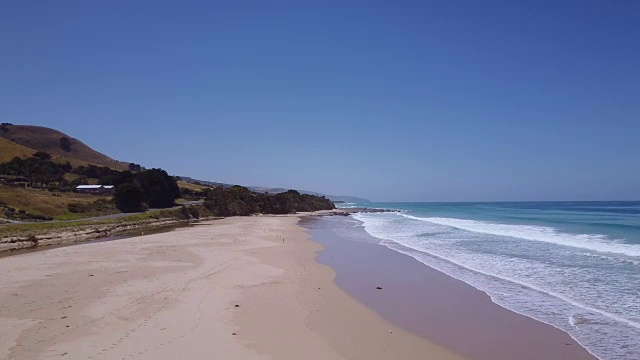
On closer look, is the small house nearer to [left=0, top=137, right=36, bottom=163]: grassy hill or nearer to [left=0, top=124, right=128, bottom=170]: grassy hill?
[left=0, top=137, right=36, bottom=163]: grassy hill

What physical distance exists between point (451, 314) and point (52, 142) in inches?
6280

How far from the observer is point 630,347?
823 cm

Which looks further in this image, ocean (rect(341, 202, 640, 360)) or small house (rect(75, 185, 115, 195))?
small house (rect(75, 185, 115, 195))

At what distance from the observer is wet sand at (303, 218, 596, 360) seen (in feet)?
27.3

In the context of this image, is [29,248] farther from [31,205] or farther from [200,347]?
[200,347]

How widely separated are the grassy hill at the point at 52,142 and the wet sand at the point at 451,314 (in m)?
130

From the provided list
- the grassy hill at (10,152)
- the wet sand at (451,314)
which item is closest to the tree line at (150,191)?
the grassy hill at (10,152)

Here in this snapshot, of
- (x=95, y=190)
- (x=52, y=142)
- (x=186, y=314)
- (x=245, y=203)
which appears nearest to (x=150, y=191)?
(x=95, y=190)

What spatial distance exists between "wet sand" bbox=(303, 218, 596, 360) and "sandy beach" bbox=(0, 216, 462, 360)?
0.59 m

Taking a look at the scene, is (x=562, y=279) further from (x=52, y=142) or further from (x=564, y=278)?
(x=52, y=142)

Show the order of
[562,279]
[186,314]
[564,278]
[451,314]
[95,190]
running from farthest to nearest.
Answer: [95,190], [564,278], [562,279], [451,314], [186,314]

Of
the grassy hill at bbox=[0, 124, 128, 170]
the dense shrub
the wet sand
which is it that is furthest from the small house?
the grassy hill at bbox=[0, 124, 128, 170]

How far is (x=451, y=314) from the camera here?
10977 millimetres

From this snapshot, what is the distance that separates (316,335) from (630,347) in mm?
5760
